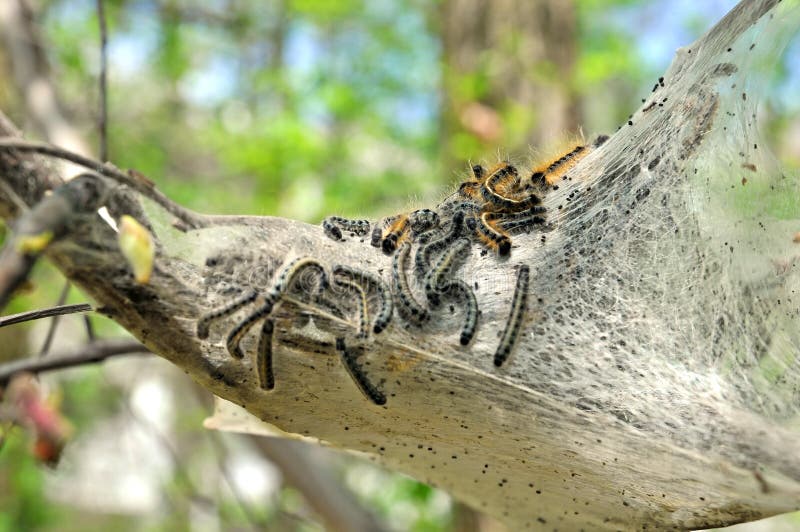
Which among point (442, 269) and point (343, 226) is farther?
point (343, 226)

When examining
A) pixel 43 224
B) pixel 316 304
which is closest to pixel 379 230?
pixel 316 304

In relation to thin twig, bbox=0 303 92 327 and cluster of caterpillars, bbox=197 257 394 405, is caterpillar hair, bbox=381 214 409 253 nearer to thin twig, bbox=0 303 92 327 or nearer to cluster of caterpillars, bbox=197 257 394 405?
cluster of caterpillars, bbox=197 257 394 405

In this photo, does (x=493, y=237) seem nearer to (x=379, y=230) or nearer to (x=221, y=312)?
(x=379, y=230)

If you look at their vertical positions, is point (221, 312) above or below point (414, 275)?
below

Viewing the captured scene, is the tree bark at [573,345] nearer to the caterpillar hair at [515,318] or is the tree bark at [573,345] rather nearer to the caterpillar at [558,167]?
the caterpillar hair at [515,318]

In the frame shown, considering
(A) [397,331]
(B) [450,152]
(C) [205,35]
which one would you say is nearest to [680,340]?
(A) [397,331]

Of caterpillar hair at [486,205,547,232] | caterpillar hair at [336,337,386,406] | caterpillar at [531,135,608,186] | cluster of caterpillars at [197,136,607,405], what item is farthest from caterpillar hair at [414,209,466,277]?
caterpillar at [531,135,608,186]

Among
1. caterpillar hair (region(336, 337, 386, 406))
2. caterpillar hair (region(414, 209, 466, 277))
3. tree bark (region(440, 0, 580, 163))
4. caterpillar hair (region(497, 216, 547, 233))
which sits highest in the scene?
tree bark (region(440, 0, 580, 163))
